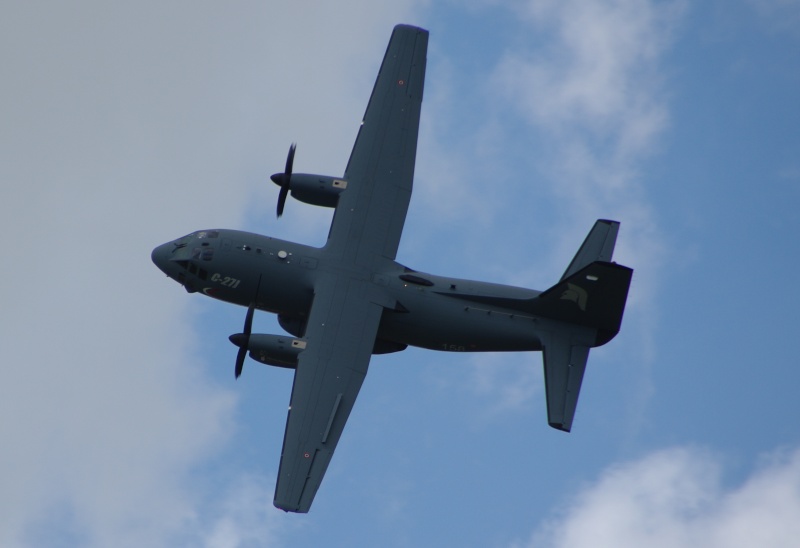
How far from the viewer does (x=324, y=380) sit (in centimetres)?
7075

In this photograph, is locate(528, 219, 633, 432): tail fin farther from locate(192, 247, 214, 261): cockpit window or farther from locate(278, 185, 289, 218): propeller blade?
locate(192, 247, 214, 261): cockpit window

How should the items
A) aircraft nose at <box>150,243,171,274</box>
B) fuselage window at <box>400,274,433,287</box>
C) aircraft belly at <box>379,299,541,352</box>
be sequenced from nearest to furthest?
aircraft belly at <box>379,299,541,352</box>, fuselage window at <box>400,274,433,287</box>, aircraft nose at <box>150,243,171,274</box>

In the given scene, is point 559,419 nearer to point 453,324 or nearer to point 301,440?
point 453,324

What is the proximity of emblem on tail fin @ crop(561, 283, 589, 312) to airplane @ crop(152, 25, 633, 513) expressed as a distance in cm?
5

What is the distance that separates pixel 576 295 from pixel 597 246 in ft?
12.4

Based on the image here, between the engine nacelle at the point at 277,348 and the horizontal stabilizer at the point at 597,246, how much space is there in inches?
560

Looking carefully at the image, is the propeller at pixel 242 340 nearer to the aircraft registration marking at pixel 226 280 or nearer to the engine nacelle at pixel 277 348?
the engine nacelle at pixel 277 348

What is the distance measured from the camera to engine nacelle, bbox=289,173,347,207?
251ft

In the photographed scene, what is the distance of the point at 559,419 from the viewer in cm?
7069

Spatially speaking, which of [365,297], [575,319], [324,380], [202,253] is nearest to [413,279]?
[365,297]

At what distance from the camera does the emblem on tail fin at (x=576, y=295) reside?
72688 millimetres

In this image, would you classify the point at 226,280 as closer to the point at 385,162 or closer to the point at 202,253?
the point at 202,253

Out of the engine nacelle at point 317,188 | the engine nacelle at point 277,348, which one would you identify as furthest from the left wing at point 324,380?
the engine nacelle at point 317,188

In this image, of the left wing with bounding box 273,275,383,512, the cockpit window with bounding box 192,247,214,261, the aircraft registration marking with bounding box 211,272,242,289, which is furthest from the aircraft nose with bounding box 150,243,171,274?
the left wing with bounding box 273,275,383,512
